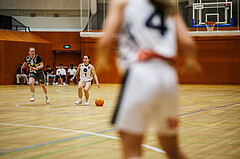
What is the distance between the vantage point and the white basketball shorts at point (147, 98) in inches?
85.6

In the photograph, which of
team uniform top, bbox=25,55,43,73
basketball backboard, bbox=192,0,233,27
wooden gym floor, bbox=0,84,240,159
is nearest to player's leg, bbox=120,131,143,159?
wooden gym floor, bbox=0,84,240,159

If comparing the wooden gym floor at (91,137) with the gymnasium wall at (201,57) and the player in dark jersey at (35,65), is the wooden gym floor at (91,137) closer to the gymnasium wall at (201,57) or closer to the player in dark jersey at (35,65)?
the player in dark jersey at (35,65)

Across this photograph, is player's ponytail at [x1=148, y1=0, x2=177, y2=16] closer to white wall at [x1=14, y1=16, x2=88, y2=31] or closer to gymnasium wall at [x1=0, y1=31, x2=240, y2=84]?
gymnasium wall at [x1=0, y1=31, x2=240, y2=84]

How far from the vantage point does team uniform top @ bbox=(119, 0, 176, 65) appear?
2.26 meters

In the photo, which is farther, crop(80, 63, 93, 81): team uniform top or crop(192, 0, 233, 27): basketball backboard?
crop(192, 0, 233, 27): basketball backboard

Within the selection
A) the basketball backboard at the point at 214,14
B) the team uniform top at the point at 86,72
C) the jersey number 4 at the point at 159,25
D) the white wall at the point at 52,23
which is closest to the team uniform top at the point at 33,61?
the team uniform top at the point at 86,72

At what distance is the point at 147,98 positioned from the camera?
217cm

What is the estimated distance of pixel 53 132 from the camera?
6586mm

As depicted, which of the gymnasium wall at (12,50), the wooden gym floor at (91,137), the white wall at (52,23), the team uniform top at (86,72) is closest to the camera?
the wooden gym floor at (91,137)

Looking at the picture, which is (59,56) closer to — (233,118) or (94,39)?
(94,39)

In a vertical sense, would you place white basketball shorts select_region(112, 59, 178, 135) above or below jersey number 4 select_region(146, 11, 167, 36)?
below

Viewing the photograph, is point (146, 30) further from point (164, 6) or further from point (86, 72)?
point (86, 72)

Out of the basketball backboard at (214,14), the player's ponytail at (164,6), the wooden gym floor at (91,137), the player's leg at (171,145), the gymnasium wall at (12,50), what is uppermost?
the basketball backboard at (214,14)

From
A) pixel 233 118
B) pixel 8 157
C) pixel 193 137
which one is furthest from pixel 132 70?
pixel 233 118
